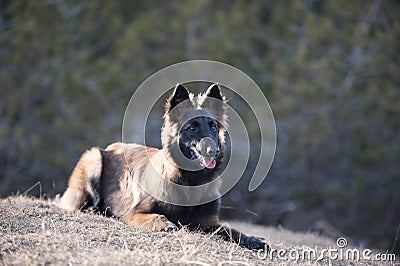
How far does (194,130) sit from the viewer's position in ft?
23.6

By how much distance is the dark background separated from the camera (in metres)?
16.8

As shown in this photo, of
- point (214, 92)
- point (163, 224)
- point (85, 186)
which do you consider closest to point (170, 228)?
point (163, 224)

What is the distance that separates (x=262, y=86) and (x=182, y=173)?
11.9m

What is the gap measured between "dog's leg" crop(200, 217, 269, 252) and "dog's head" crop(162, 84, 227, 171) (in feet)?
2.09

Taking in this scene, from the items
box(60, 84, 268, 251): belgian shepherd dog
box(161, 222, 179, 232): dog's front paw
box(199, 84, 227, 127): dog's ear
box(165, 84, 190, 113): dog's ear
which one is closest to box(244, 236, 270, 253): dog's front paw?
box(60, 84, 268, 251): belgian shepherd dog

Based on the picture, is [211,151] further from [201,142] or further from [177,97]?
[177,97]

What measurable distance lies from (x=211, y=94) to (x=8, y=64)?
416 inches

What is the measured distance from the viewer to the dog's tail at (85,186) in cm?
830

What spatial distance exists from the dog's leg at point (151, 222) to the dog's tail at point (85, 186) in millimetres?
1194

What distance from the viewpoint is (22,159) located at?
1684 cm

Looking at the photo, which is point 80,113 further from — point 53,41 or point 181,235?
point 181,235

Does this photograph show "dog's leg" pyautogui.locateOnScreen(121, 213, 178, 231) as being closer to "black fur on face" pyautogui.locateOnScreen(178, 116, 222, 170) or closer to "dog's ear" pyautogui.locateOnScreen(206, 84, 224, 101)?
"black fur on face" pyautogui.locateOnScreen(178, 116, 222, 170)

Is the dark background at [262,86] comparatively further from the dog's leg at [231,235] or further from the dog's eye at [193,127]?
the dog's leg at [231,235]

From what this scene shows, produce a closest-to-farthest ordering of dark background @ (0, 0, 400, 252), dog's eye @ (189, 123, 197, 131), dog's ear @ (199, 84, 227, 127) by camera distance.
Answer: dog's eye @ (189, 123, 197, 131), dog's ear @ (199, 84, 227, 127), dark background @ (0, 0, 400, 252)
